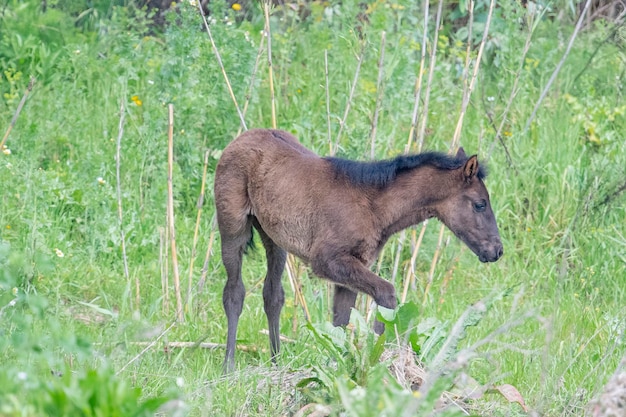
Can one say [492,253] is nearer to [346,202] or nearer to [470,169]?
[470,169]

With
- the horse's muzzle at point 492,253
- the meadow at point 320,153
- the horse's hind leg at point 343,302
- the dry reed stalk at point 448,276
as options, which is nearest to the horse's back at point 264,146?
the meadow at point 320,153

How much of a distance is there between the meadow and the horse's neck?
1.40 ft

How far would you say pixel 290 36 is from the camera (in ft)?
33.0

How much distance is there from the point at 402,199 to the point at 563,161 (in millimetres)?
3190

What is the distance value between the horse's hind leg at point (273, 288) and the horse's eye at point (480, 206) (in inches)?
49.4

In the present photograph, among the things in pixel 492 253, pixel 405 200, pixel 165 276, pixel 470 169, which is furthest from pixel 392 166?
pixel 165 276

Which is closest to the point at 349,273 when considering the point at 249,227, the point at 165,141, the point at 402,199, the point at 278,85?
the point at 402,199

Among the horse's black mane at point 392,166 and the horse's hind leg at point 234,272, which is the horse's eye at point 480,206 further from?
Answer: the horse's hind leg at point 234,272

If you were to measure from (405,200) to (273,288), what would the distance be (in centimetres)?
107

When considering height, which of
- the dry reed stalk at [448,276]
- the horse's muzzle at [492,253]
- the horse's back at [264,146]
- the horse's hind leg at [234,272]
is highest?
the horse's back at [264,146]

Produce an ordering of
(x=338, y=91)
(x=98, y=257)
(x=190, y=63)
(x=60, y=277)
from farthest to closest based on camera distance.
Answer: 1. (x=338, y=91)
2. (x=190, y=63)
3. (x=98, y=257)
4. (x=60, y=277)

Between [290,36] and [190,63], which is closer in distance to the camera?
[190,63]

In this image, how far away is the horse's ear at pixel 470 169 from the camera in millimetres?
5859

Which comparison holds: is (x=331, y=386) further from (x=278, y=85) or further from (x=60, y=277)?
(x=278, y=85)
